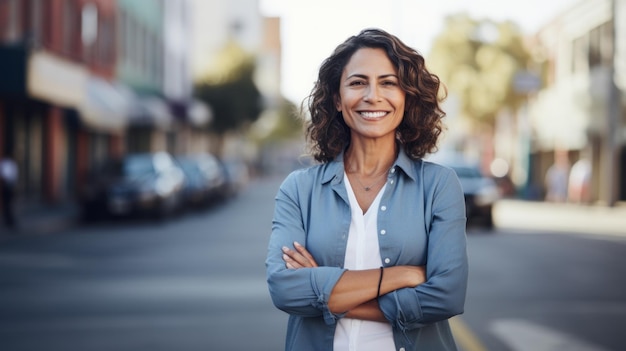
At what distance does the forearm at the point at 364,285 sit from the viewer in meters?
3.10

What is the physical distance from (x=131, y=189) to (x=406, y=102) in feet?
65.2

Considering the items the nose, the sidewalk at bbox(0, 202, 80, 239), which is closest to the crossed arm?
the nose

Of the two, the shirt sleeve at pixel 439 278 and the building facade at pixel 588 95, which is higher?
the building facade at pixel 588 95

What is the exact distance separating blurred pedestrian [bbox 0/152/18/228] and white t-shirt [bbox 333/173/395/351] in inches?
697

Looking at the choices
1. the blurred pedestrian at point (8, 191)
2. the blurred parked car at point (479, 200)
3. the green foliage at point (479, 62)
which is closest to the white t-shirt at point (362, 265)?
the blurred parked car at point (479, 200)

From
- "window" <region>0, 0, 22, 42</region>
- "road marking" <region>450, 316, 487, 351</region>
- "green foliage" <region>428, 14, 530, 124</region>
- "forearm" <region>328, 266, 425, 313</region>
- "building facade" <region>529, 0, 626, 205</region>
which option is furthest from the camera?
"green foliage" <region>428, 14, 530, 124</region>

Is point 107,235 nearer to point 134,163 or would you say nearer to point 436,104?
point 134,163

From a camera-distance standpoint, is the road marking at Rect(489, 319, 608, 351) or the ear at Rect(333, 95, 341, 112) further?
the road marking at Rect(489, 319, 608, 351)

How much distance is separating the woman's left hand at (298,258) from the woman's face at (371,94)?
0.49 m

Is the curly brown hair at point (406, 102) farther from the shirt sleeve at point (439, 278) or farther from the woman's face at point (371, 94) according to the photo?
the shirt sleeve at point (439, 278)

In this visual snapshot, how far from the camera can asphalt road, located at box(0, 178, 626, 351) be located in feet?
25.4

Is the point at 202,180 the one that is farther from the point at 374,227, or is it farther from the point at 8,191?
the point at 374,227

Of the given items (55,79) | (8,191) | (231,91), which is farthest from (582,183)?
(231,91)

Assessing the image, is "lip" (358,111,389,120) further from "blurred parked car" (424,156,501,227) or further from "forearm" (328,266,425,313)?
"blurred parked car" (424,156,501,227)
